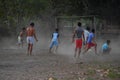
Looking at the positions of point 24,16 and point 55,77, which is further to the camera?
point 24,16

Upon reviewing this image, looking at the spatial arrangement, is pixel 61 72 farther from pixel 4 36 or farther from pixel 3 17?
pixel 3 17

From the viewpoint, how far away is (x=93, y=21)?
34.3 metres

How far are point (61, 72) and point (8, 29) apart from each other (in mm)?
27889

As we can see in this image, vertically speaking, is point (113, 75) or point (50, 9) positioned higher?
point (50, 9)

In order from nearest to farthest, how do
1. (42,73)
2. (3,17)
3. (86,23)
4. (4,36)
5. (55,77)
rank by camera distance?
(55,77), (42,73), (86,23), (4,36), (3,17)

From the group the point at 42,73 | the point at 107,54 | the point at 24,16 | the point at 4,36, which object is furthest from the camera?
the point at 24,16

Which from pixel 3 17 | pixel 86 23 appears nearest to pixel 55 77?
pixel 86 23

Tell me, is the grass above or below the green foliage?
below

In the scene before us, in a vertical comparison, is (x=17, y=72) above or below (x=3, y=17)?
below

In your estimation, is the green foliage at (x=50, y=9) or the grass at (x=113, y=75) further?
the green foliage at (x=50, y=9)

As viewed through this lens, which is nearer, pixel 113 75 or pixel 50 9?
pixel 113 75

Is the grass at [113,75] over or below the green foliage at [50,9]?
below

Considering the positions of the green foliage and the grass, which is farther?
the green foliage

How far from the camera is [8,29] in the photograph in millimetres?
41625
